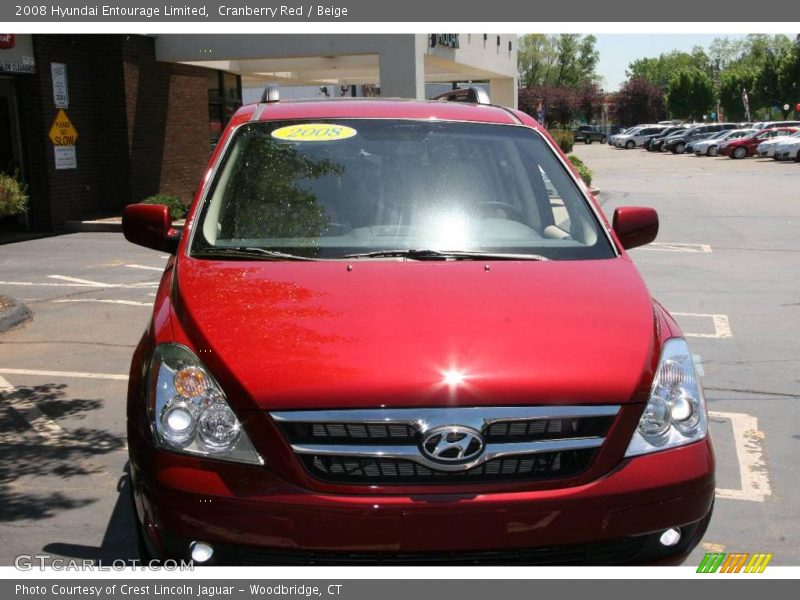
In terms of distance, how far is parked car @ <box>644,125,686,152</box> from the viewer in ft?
231

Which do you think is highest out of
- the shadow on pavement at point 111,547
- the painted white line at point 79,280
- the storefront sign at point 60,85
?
the storefront sign at point 60,85

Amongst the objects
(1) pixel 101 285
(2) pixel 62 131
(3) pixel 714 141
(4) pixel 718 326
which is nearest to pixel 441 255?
(4) pixel 718 326

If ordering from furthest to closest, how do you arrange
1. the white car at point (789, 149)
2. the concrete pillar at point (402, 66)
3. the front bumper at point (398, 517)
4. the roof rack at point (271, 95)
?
the white car at point (789, 149) < the concrete pillar at point (402, 66) < the roof rack at point (271, 95) < the front bumper at point (398, 517)

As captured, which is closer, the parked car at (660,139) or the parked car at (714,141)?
the parked car at (714,141)

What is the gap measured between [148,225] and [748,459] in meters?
3.43

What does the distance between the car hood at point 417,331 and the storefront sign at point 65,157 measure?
1577 centimetres

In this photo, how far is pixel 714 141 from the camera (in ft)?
196

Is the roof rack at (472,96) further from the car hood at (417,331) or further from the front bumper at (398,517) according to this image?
the front bumper at (398,517)

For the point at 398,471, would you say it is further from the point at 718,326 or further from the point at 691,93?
the point at 691,93

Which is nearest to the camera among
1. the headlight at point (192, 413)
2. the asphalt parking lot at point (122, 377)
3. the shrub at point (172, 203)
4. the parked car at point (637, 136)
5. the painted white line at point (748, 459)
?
the headlight at point (192, 413)

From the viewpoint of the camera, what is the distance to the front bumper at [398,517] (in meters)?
2.91

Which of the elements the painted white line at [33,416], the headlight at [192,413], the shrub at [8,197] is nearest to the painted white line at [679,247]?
the shrub at [8,197]

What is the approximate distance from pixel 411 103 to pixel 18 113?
1485 centimetres

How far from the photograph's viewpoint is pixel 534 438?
9.85ft
